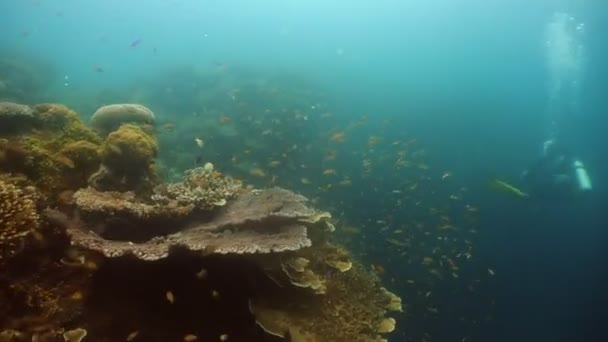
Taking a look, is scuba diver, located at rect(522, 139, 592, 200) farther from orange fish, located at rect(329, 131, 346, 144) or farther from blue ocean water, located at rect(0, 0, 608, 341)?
orange fish, located at rect(329, 131, 346, 144)

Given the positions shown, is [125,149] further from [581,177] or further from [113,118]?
[581,177]

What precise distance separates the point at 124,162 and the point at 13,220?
7.18ft

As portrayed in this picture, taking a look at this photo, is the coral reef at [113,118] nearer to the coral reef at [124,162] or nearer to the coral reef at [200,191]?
the coral reef at [124,162]

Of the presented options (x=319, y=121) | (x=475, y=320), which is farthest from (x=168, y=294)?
(x=319, y=121)

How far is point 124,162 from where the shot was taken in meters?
6.10

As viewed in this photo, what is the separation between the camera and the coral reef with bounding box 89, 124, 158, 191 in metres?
5.97

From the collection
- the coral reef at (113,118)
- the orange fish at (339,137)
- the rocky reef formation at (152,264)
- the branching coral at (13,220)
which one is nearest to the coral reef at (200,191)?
the rocky reef formation at (152,264)

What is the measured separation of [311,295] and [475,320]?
15697mm

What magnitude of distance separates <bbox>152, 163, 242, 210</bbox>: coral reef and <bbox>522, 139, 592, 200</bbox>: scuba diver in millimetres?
23386

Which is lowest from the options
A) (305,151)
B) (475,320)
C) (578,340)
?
(578,340)

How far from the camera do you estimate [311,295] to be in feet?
16.9

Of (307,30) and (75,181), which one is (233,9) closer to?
(307,30)

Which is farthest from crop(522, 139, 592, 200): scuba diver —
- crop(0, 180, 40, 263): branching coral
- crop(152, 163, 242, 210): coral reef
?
crop(0, 180, 40, 263): branching coral

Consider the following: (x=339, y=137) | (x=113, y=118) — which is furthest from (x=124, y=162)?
(x=339, y=137)
